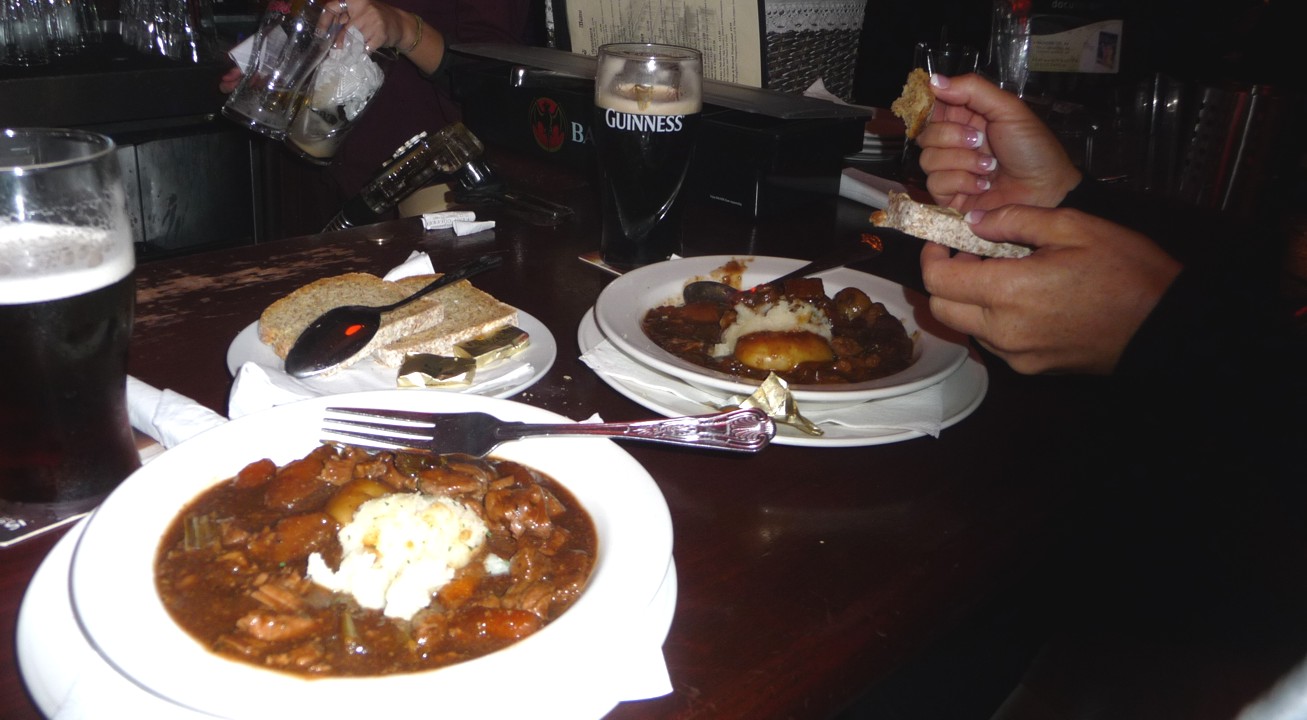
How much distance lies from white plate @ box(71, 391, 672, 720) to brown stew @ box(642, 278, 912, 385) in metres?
0.59

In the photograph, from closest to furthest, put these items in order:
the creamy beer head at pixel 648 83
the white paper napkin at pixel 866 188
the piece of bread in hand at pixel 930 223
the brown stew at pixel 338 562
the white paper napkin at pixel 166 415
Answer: the brown stew at pixel 338 562 < the white paper napkin at pixel 166 415 < the piece of bread in hand at pixel 930 223 < the creamy beer head at pixel 648 83 < the white paper napkin at pixel 866 188

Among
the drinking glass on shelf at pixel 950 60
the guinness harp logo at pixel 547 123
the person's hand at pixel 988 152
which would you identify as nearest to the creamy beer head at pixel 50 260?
the person's hand at pixel 988 152

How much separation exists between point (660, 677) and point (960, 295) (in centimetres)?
110

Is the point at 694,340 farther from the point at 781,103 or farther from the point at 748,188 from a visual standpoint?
the point at 781,103

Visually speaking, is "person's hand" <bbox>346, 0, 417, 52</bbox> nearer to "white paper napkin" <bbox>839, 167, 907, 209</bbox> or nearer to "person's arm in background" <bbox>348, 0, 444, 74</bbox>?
"person's arm in background" <bbox>348, 0, 444, 74</bbox>

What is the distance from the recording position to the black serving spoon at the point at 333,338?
1521mm

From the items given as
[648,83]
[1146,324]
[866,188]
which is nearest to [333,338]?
[648,83]

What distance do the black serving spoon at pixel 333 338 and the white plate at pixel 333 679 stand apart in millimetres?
336

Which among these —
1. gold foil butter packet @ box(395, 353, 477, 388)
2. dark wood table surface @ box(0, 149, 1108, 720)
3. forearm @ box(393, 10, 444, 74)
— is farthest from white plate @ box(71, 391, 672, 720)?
forearm @ box(393, 10, 444, 74)

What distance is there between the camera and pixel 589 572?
3.40 feet

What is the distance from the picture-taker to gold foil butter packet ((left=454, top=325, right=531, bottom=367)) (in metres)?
1.60

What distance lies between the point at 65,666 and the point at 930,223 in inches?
65.9

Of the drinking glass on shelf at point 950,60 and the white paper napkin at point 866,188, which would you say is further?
the drinking glass on shelf at point 950,60

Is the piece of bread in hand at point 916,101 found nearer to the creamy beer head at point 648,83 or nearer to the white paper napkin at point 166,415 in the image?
the creamy beer head at point 648,83
